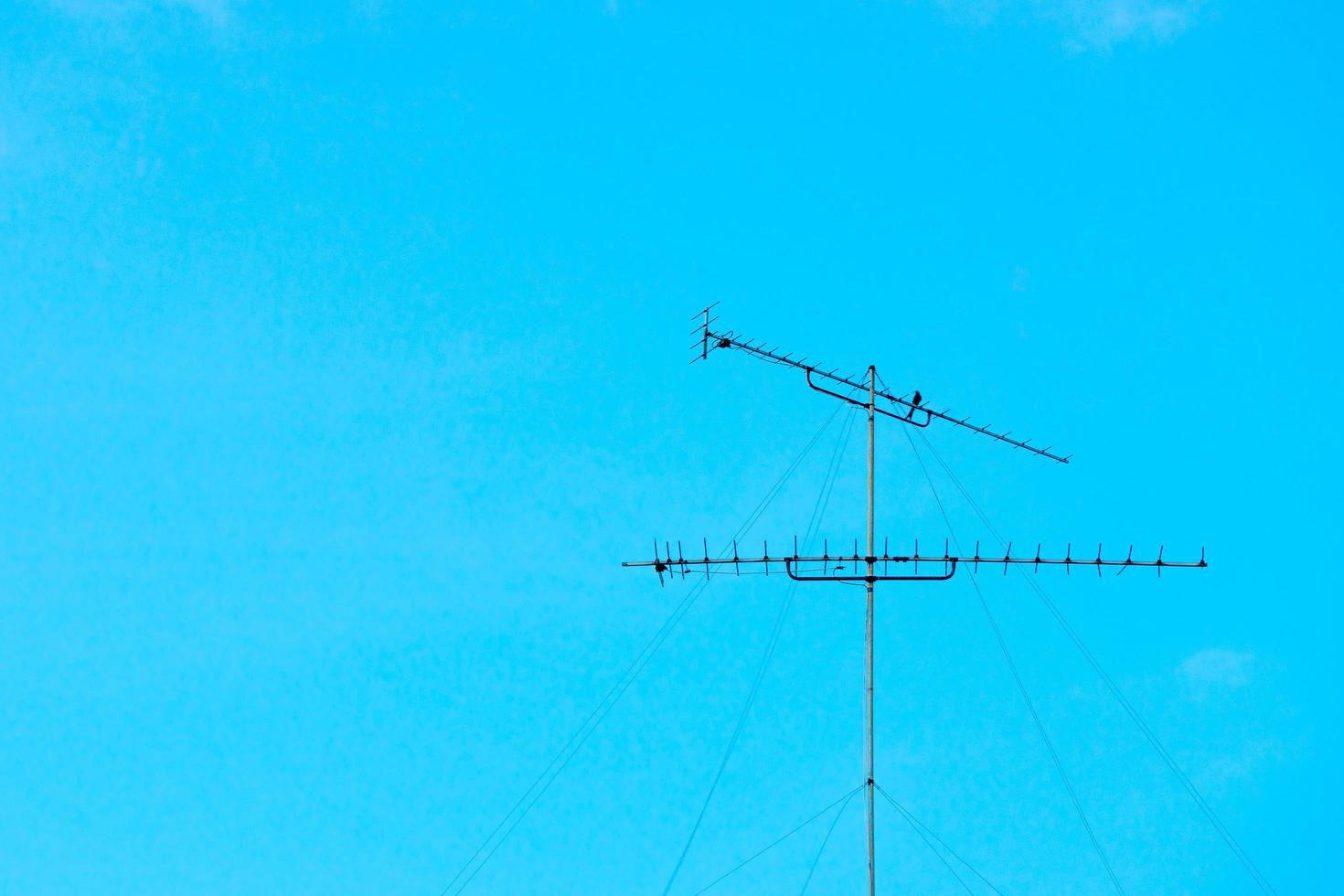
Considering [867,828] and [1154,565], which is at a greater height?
[1154,565]

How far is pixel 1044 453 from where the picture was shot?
3472 centimetres

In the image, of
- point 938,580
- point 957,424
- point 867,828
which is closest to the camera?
point 867,828

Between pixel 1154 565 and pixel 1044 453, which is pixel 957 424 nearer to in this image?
pixel 1044 453

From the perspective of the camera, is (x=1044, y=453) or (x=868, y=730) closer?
(x=868, y=730)

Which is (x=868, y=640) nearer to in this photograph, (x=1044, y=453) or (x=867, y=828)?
(x=867, y=828)

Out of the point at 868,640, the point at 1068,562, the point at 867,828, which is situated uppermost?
the point at 1068,562

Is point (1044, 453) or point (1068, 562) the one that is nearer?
point (1068, 562)

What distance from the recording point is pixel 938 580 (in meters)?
31.2

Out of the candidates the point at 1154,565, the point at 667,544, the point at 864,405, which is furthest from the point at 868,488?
the point at 1154,565

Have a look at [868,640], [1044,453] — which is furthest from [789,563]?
[1044,453]

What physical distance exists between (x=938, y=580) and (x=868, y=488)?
2.17 metres

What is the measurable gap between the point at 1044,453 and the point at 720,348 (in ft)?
24.1

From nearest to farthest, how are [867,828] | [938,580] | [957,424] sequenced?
1. [867,828]
2. [938,580]
3. [957,424]

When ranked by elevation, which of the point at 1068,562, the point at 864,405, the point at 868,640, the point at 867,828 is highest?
the point at 864,405
